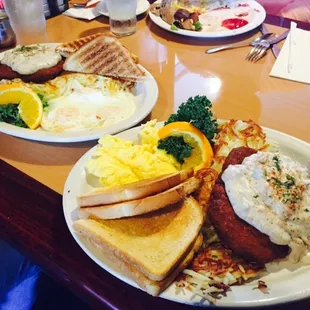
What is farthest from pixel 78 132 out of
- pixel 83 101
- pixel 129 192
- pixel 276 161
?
pixel 276 161

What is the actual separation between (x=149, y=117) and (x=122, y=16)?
0.88 m

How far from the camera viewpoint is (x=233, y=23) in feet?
7.64

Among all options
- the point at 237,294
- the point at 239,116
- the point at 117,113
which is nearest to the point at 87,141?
the point at 117,113

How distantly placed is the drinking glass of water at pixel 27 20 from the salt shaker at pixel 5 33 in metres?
0.03

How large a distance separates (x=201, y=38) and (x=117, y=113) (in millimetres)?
857

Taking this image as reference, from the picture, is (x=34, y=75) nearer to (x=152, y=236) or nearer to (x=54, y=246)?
(x=54, y=246)

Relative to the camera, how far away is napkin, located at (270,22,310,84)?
6.16 feet

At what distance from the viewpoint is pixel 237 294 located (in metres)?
0.90

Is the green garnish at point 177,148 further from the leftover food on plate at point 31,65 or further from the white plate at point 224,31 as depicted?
the white plate at point 224,31

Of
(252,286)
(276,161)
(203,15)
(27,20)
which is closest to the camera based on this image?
(252,286)

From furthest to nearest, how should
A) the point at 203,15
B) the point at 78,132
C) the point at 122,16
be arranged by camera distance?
the point at 203,15 < the point at 122,16 < the point at 78,132

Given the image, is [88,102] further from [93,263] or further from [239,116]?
[93,263]

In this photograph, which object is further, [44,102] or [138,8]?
[138,8]

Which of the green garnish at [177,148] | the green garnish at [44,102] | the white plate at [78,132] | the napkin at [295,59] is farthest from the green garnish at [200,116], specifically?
the napkin at [295,59]
